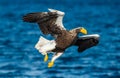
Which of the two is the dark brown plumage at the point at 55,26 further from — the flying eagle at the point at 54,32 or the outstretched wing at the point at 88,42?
the outstretched wing at the point at 88,42

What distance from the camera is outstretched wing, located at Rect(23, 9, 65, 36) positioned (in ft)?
59.2

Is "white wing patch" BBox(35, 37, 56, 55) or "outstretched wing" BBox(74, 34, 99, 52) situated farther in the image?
"outstretched wing" BBox(74, 34, 99, 52)

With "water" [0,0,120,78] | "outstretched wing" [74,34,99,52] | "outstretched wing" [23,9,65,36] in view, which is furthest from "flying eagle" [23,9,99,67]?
"water" [0,0,120,78]

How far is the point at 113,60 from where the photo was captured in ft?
246

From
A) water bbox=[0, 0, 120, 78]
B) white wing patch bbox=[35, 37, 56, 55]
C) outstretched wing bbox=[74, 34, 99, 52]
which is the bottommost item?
white wing patch bbox=[35, 37, 56, 55]

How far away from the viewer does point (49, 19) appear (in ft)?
60.3

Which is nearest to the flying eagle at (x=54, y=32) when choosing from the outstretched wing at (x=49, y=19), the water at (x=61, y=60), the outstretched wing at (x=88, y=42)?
the outstretched wing at (x=49, y=19)

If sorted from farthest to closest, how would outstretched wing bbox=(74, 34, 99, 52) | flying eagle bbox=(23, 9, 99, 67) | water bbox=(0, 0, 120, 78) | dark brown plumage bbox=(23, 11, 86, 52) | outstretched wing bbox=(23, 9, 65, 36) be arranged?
1. water bbox=(0, 0, 120, 78)
2. outstretched wing bbox=(74, 34, 99, 52)
3. outstretched wing bbox=(23, 9, 65, 36)
4. dark brown plumage bbox=(23, 11, 86, 52)
5. flying eagle bbox=(23, 9, 99, 67)

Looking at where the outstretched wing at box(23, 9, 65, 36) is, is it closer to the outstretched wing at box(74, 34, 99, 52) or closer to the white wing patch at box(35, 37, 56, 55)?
the white wing patch at box(35, 37, 56, 55)

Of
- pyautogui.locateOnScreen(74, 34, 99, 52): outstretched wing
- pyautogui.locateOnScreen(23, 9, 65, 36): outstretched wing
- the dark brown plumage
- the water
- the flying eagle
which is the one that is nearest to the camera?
the flying eagle

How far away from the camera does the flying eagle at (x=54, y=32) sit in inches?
682

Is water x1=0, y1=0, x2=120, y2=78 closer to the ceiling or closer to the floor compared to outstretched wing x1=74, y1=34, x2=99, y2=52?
closer to the ceiling

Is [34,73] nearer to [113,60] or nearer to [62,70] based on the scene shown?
[62,70]

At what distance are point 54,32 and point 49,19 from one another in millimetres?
495
